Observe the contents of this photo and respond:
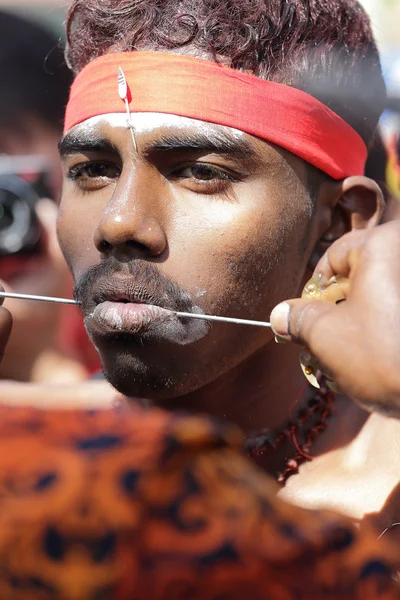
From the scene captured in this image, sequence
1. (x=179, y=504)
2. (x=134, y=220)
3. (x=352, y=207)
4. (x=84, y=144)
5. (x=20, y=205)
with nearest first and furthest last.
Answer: (x=179, y=504) < (x=134, y=220) < (x=84, y=144) < (x=352, y=207) < (x=20, y=205)

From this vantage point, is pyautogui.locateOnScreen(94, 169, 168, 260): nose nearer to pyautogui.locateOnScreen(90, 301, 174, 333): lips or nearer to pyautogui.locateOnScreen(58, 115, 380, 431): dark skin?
pyautogui.locateOnScreen(58, 115, 380, 431): dark skin

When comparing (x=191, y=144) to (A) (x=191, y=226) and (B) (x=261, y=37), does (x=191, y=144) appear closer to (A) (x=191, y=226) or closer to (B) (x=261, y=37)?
(A) (x=191, y=226)

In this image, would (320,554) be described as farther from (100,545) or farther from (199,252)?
(199,252)

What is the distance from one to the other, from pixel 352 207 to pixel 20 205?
1897mm

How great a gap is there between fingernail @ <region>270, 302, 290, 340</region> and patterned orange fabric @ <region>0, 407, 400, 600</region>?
278 millimetres

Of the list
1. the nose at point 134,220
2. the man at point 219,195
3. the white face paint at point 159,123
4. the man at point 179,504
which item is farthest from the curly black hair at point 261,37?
the man at point 179,504

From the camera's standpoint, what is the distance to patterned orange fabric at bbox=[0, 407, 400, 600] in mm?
1333

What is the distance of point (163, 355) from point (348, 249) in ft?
2.55

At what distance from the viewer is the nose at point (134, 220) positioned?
2256 millimetres

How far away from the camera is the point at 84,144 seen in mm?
2508

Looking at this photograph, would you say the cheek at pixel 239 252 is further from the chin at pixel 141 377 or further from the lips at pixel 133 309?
the chin at pixel 141 377

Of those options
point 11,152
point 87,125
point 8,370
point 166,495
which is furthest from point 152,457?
point 11,152

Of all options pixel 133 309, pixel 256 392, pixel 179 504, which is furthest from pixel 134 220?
pixel 179 504

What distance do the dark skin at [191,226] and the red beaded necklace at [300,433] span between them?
0.28m
